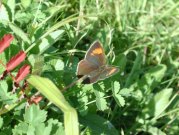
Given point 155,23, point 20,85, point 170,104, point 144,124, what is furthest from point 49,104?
point 155,23

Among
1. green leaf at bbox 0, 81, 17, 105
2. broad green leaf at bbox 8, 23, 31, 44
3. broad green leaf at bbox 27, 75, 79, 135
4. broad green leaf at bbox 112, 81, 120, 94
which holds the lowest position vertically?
broad green leaf at bbox 27, 75, 79, 135

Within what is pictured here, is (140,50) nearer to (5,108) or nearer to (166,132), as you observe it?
(166,132)

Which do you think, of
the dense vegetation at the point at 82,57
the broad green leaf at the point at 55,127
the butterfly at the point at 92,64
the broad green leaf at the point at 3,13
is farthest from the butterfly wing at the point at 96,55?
the broad green leaf at the point at 3,13

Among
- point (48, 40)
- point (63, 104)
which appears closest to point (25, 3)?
point (48, 40)

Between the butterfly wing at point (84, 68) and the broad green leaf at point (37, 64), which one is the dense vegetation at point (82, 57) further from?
the butterfly wing at point (84, 68)

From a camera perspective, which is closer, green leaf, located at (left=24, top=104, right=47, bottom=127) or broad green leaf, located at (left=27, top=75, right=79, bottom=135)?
broad green leaf, located at (left=27, top=75, right=79, bottom=135)

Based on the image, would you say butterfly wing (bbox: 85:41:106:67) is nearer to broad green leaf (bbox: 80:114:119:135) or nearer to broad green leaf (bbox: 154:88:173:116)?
broad green leaf (bbox: 80:114:119:135)

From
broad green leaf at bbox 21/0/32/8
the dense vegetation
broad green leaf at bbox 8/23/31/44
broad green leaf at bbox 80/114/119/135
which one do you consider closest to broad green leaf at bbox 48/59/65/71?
the dense vegetation
